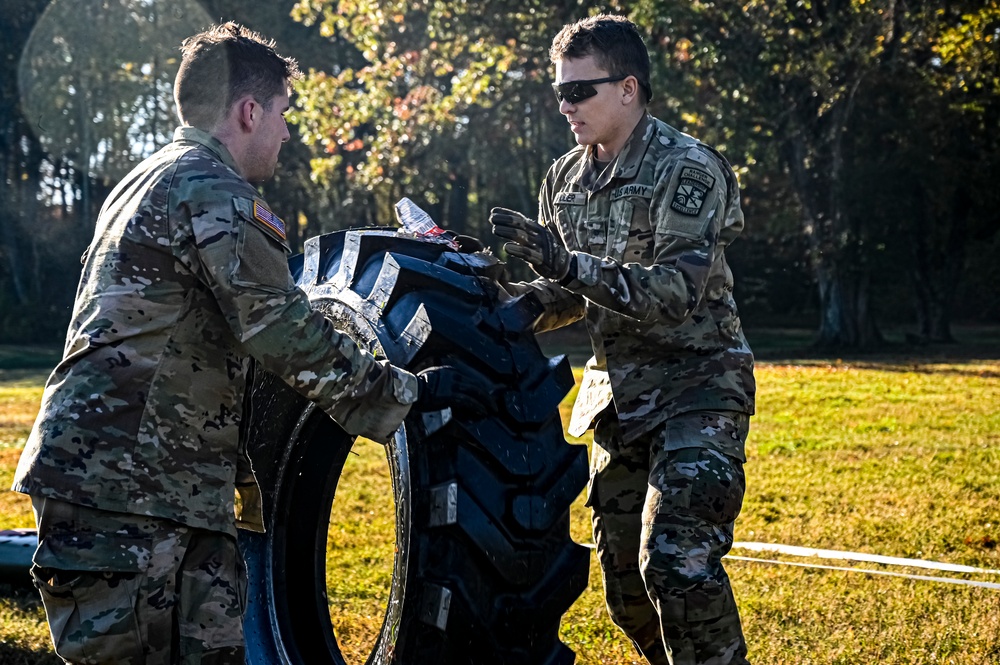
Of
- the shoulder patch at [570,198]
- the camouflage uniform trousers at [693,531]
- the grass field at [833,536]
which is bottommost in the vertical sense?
the grass field at [833,536]

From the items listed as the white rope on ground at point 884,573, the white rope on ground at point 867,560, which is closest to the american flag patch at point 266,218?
the white rope on ground at point 867,560

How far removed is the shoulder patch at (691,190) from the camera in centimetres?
374

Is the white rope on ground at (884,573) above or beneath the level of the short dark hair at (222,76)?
beneath

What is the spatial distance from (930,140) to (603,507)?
2650cm

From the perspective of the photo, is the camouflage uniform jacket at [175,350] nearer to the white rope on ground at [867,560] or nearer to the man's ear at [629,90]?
the man's ear at [629,90]

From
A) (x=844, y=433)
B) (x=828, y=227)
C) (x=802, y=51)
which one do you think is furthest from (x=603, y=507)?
(x=828, y=227)

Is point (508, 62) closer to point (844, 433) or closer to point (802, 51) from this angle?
point (802, 51)

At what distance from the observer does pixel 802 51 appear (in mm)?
23531

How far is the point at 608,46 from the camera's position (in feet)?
12.7

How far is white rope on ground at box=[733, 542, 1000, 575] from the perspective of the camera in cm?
619

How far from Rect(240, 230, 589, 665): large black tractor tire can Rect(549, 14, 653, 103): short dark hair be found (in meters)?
0.76

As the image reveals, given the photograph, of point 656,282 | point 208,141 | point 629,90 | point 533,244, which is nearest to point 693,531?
point 656,282

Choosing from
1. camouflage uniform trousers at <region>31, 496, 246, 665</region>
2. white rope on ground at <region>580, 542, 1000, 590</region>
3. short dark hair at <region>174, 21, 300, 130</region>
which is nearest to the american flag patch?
short dark hair at <region>174, 21, 300, 130</region>

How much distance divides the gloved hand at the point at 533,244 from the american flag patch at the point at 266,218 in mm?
615
